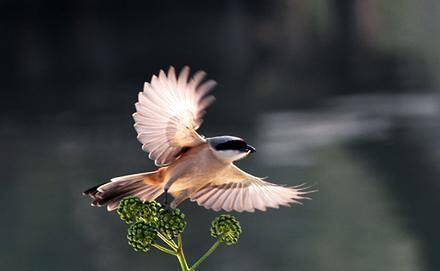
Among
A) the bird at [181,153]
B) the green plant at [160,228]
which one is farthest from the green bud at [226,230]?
the bird at [181,153]

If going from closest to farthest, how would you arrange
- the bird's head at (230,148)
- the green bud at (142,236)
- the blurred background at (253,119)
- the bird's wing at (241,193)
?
the green bud at (142,236) < the bird's head at (230,148) < the bird's wing at (241,193) < the blurred background at (253,119)

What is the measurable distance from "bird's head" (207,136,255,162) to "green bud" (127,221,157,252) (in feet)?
0.55

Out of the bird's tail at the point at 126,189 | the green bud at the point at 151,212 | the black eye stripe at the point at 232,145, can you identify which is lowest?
the green bud at the point at 151,212

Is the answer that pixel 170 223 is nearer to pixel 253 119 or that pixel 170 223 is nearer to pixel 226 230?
pixel 226 230

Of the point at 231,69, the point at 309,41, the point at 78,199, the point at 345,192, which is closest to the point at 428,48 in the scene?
the point at 309,41

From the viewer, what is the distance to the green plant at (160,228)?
80 cm

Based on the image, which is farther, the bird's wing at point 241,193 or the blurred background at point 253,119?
the blurred background at point 253,119

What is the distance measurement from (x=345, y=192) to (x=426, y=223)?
2.48 ft

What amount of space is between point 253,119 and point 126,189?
6.61 m

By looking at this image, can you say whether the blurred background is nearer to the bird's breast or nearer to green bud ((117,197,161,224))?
the bird's breast

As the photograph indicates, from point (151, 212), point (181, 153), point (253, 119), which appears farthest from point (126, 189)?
point (253, 119)

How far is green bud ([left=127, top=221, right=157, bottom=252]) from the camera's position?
792mm

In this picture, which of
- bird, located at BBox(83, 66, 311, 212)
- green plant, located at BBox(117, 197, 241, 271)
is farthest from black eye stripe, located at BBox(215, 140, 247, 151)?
green plant, located at BBox(117, 197, 241, 271)

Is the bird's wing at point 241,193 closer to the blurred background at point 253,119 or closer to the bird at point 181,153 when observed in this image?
the bird at point 181,153
